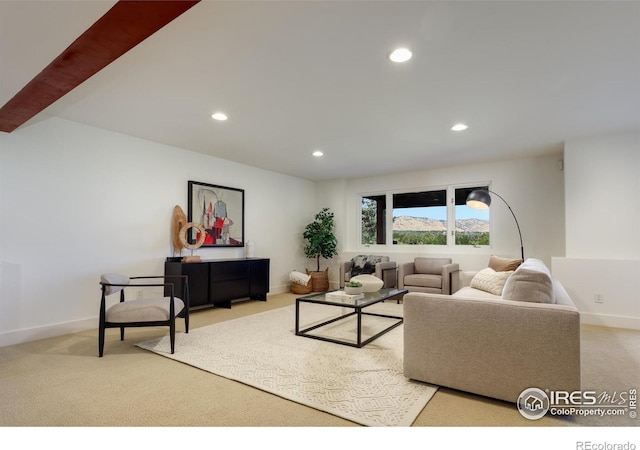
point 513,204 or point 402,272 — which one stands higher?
point 513,204

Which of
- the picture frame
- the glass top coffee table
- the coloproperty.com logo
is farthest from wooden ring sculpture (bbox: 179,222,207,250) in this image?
the coloproperty.com logo

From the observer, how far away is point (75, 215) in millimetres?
3791

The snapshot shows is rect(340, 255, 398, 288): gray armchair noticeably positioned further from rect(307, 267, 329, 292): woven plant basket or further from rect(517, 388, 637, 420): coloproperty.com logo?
rect(517, 388, 637, 420): coloproperty.com logo

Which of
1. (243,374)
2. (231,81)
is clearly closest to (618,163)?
(231,81)

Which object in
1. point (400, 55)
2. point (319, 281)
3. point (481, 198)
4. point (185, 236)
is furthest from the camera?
point (319, 281)

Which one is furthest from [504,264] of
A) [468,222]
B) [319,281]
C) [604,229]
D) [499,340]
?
[319,281]

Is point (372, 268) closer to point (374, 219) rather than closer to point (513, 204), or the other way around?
point (374, 219)

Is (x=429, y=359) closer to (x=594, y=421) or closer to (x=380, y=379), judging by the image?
(x=380, y=379)

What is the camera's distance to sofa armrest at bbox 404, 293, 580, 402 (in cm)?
193

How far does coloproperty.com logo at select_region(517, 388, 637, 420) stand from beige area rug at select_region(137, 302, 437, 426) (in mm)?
550

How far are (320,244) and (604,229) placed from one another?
4.41 meters

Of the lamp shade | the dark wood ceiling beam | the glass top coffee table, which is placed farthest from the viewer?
the lamp shade

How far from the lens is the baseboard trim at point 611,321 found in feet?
13.1

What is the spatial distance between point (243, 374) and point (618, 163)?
4965 mm
